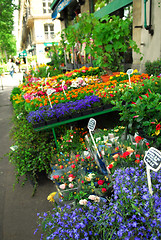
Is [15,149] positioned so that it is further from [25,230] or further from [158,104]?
[158,104]

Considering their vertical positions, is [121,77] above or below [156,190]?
above

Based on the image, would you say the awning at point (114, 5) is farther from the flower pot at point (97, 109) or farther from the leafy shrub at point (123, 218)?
the leafy shrub at point (123, 218)

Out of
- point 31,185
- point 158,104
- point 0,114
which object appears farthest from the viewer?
point 0,114

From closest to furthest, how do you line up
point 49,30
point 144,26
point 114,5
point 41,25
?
point 144,26, point 114,5, point 41,25, point 49,30

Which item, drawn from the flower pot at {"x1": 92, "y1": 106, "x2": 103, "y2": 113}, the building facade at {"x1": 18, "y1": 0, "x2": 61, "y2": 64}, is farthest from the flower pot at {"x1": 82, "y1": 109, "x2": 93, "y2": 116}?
the building facade at {"x1": 18, "y1": 0, "x2": 61, "y2": 64}

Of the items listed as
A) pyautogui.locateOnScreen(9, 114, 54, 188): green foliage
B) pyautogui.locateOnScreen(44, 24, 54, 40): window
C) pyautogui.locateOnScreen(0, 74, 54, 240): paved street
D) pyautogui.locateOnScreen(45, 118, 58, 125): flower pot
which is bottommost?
pyautogui.locateOnScreen(0, 74, 54, 240): paved street

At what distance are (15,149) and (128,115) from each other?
182 centimetres

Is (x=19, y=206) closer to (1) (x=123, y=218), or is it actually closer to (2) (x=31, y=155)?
(2) (x=31, y=155)

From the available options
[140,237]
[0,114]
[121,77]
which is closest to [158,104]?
[140,237]

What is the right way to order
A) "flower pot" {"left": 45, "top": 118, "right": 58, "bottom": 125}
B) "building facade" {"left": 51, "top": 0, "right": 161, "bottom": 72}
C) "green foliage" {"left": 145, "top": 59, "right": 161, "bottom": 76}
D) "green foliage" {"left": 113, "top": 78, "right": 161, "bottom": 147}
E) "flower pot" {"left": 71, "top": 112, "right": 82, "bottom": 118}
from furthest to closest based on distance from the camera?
"building facade" {"left": 51, "top": 0, "right": 161, "bottom": 72}
"green foliage" {"left": 145, "top": 59, "right": 161, "bottom": 76}
"flower pot" {"left": 71, "top": 112, "right": 82, "bottom": 118}
"flower pot" {"left": 45, "top": 118, "right": 58, "bottom": 125}
"green foliage" {"left": 113, "top": 78, "right": 161, "bottom": 147}

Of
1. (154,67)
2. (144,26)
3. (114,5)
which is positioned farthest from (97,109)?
(114,5)

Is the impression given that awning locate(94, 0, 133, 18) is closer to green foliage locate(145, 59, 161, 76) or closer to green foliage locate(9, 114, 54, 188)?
green foliage locate(145, 59, 161, 76)

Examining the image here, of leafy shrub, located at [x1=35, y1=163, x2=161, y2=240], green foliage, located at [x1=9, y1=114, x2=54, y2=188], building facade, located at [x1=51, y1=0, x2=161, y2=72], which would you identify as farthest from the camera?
building facade, located at [x1=51, y1=0, x2=161, y2=72]

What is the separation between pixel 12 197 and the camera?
122 inches
